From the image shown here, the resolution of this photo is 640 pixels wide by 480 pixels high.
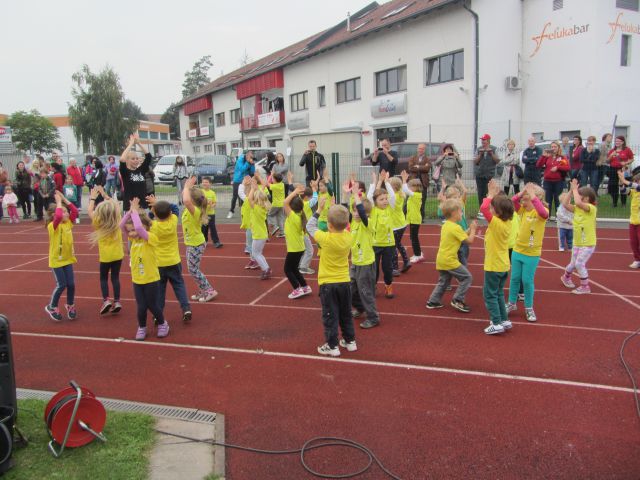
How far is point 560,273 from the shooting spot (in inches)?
338

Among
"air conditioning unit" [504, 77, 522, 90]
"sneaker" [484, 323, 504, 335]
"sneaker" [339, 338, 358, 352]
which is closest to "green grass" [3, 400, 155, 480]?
"sneaker" [339, 338, 358, 352]

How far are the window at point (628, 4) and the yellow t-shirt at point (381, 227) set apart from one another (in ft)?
66.8

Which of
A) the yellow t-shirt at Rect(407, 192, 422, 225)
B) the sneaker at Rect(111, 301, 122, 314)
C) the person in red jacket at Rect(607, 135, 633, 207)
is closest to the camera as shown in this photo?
the sneaker at Rect(111, 301, 122, 314)

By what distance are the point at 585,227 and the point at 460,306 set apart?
2.31 meters

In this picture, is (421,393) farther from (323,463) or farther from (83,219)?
(83,219)

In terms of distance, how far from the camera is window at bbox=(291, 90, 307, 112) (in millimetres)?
34781

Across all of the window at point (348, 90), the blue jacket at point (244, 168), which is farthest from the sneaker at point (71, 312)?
the window at point (348, 90)

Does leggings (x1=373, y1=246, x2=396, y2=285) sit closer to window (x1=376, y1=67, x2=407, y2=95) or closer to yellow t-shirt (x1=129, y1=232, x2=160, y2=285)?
yellow t-shirt (x1=129, y1=232, x2=160, y2=285)

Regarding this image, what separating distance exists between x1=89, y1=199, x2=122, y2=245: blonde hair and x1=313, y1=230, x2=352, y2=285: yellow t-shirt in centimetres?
290

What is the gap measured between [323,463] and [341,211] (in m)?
2.66

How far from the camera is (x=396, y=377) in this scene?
4.89m

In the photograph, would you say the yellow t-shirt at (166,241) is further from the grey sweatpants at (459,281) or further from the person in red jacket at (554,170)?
the person in red jacket at (554,170)

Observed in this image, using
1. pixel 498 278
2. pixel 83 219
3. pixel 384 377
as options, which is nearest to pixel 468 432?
pixel 384 377

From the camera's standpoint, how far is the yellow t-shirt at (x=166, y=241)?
6.42 metres
